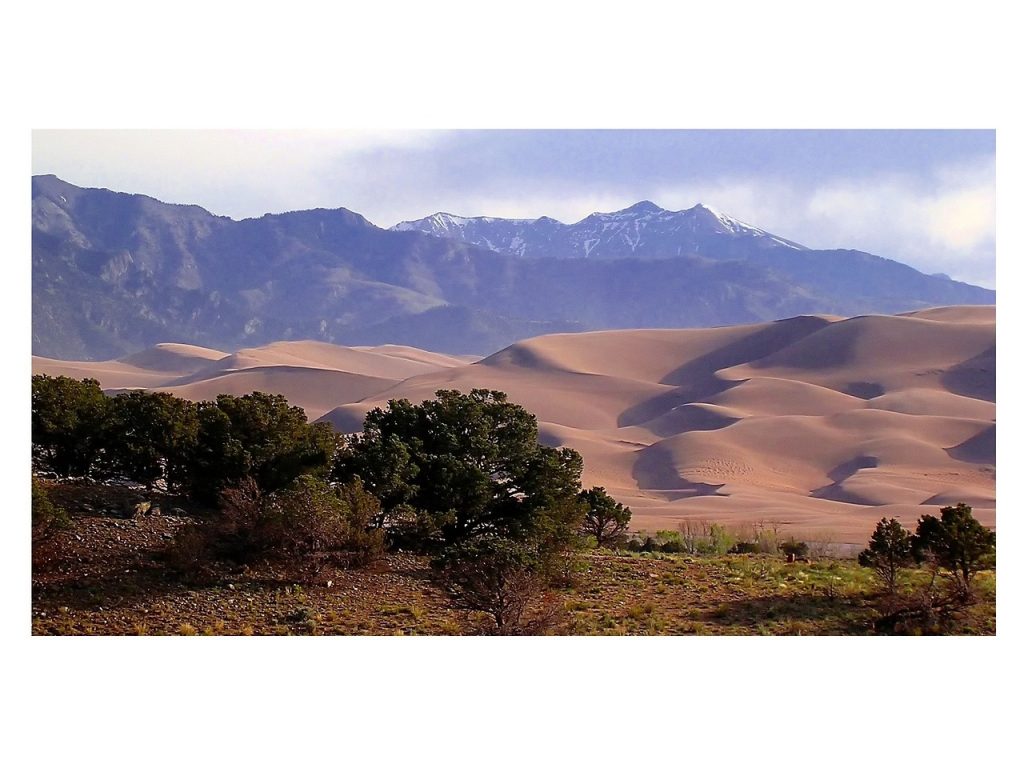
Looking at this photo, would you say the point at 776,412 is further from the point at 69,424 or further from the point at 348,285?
the point at 348,285

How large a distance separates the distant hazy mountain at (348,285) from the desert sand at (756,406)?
44.8m

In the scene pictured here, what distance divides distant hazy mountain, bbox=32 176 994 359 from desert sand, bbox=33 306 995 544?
44.8 metres

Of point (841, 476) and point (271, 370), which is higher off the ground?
point (271, 370)

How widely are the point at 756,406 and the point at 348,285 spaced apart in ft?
366

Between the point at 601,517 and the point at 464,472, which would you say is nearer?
the point at 464,472

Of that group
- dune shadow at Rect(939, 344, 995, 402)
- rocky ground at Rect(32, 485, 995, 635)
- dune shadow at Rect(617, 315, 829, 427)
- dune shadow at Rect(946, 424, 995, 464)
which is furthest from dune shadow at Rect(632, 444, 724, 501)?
dune shadow at Rect(617, 315, 829, 427)

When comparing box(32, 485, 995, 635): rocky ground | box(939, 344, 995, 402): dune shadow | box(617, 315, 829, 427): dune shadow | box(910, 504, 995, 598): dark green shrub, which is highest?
box(617, 315, 829, 427): dune shadow

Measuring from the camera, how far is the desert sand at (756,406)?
94.7 feet

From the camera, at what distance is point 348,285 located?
15212 cm

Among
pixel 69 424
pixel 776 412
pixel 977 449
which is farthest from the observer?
pixel 776 412

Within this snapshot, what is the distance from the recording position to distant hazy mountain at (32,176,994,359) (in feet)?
432

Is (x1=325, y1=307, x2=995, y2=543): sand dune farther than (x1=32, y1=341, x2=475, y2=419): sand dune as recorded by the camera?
No

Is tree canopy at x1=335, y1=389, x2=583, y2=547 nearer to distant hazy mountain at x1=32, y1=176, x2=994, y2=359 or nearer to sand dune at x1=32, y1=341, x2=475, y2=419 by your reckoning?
sand dune at x1=32, y1=341, x2=475, y2=419

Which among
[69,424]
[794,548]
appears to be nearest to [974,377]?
[794,548]
